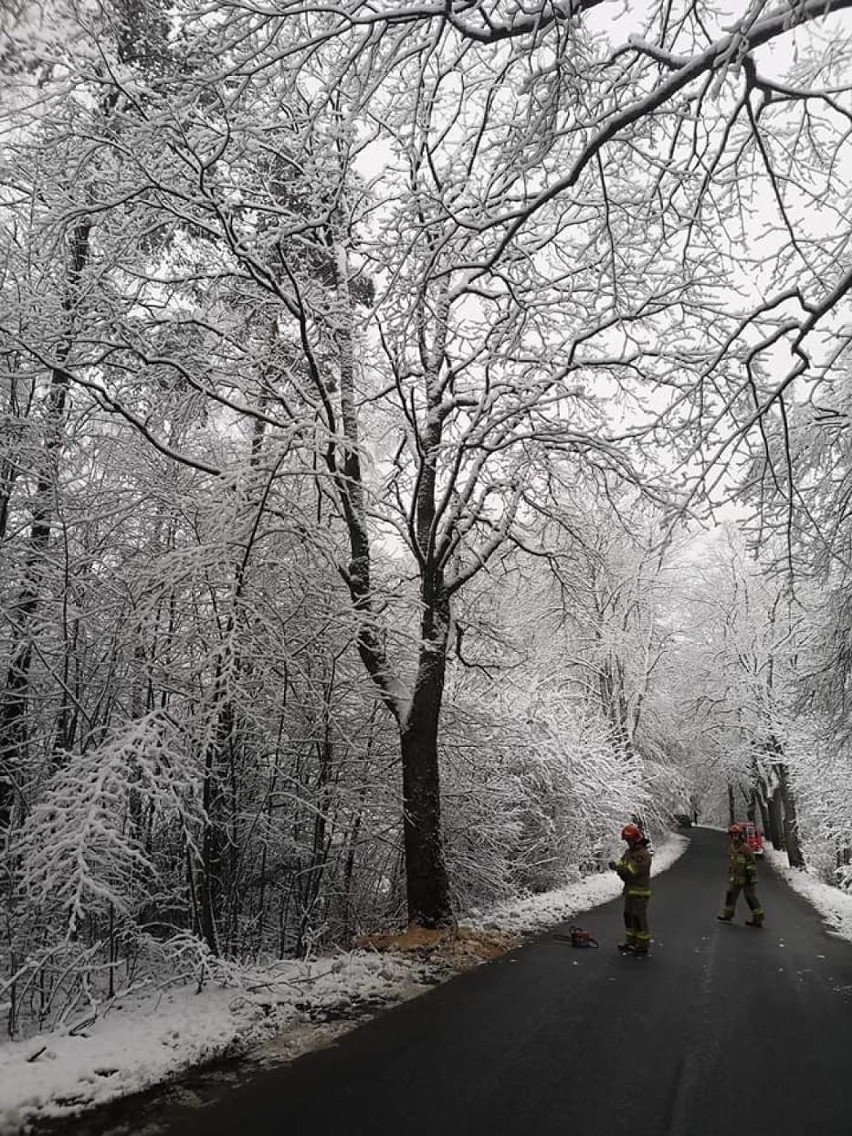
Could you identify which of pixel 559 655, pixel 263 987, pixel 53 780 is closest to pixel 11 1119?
pixel 53 780

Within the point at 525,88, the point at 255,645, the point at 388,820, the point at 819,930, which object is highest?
the point at 525,88

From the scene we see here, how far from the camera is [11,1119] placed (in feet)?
11.7

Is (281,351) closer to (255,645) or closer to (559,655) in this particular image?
(255,645)

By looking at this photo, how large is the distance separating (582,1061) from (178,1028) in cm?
279

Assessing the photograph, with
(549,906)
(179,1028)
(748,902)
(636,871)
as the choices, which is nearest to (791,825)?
(748,902)

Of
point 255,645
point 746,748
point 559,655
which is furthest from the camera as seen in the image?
point 746,748

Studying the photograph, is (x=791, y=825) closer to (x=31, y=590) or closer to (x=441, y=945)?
(x=441, y=945)

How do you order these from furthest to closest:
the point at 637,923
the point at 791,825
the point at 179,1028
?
the point at 791,825
the point at 637,923
the point at 179,1028

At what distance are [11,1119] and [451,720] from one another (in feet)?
23.7

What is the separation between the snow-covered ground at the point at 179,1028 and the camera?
391 cm

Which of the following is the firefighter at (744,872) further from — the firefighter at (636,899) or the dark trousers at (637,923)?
the dark trousers at (637,923)

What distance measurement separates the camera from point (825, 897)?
17.6 m

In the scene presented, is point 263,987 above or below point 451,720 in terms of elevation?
below

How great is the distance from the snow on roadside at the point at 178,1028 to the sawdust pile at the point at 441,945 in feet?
0.92
